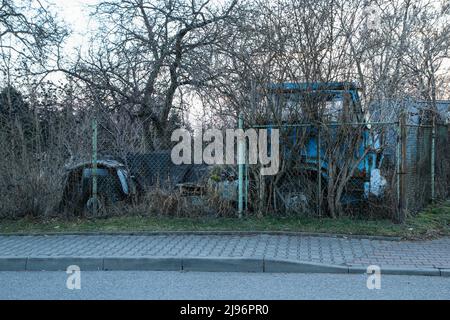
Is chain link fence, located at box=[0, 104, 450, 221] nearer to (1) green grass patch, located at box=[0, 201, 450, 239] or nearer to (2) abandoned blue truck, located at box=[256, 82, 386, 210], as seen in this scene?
(2) abandoned blue truck, located at box=[256, 82, 386, 210]

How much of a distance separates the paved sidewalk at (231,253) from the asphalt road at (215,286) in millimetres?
181

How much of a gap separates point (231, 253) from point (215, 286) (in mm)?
1183

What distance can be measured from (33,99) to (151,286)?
6.64 meters

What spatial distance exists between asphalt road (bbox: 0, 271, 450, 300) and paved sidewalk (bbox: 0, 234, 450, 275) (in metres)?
0.18

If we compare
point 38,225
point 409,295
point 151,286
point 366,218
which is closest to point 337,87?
point 366,218

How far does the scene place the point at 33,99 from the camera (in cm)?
1085

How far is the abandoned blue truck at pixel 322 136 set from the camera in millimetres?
9156

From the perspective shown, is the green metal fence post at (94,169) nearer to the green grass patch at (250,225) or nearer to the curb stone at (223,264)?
the green grass patch at (250,225)

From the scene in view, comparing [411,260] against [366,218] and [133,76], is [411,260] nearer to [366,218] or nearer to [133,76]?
[366,218]

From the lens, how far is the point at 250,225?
8.97 meters

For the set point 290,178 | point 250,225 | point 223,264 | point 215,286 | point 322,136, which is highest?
point 322,136

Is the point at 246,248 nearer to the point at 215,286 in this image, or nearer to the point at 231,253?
the point at 231,253

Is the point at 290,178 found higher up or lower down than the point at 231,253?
higher up

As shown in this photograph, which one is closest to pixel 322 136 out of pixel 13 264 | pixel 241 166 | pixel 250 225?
pixel 241 166
